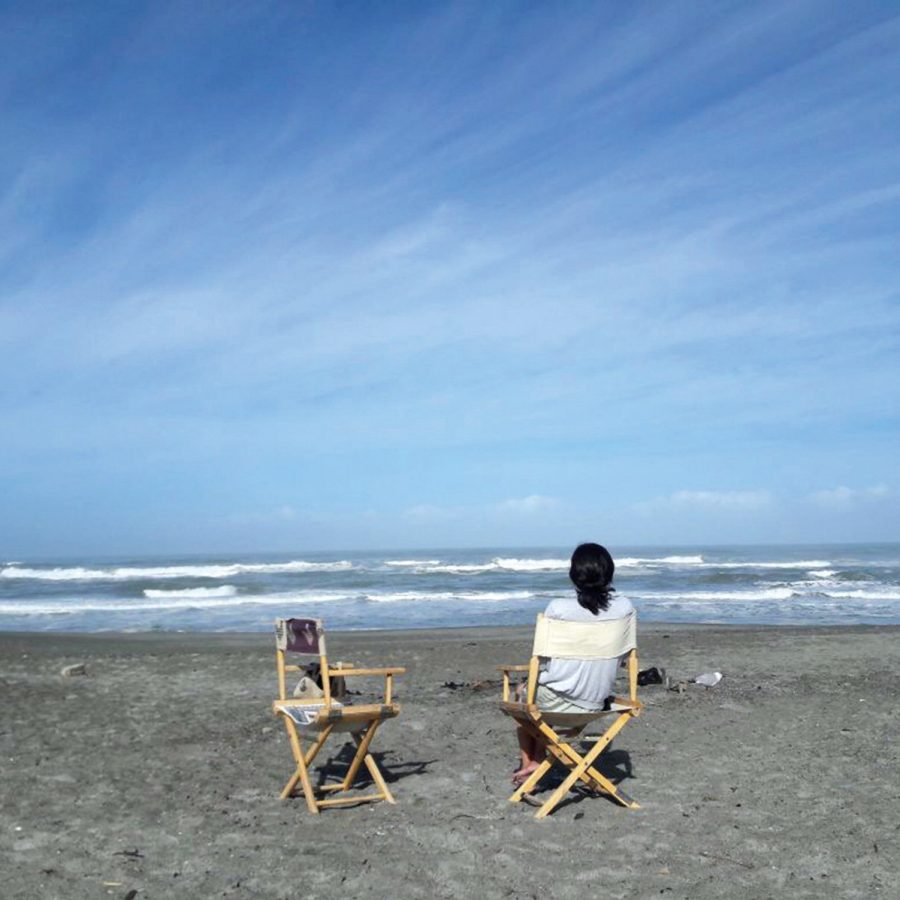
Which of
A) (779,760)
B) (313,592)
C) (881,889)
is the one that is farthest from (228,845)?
(313,592)

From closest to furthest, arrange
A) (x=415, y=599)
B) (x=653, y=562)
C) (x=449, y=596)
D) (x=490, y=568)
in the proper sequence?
(x=415, y=599) → (x=449, y=596) → (x=490, y=568) → (x=653, y=562)

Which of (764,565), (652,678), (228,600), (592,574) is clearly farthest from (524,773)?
(764,565)

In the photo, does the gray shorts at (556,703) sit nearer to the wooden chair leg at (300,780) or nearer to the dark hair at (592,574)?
the dark hair at (592,574)

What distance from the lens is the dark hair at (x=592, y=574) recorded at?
17.1 feet

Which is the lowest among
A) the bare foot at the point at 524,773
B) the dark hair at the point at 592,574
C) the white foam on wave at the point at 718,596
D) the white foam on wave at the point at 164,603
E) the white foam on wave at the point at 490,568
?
the white foam on wave at the point at 718,596

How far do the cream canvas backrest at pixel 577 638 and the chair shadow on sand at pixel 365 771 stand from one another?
1.42m

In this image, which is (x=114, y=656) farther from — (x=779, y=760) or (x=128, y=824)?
(x=779, y=760)

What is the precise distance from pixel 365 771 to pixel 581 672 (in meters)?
1.69

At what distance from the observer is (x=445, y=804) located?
5.27m

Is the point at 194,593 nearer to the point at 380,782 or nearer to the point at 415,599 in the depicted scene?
the point at 415,599

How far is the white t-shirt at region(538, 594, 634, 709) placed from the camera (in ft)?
17.4

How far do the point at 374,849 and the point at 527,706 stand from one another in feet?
3.66

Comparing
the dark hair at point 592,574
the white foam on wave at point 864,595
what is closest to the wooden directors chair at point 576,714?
the dark hair at point 592,574

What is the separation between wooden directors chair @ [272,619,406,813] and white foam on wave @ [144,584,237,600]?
2668 centimetres
